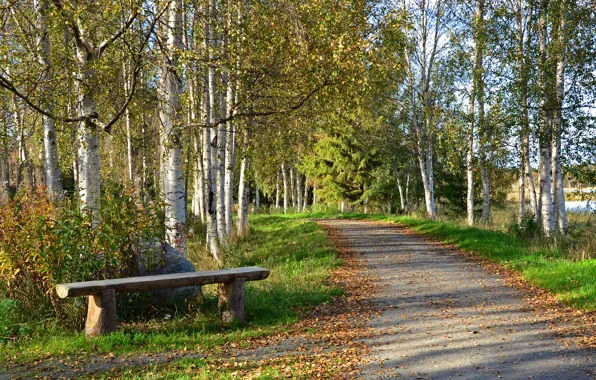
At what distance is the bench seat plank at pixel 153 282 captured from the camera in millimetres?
6809

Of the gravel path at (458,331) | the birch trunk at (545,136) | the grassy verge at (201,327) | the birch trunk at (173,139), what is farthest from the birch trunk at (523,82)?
the birch trunk at (173,139)

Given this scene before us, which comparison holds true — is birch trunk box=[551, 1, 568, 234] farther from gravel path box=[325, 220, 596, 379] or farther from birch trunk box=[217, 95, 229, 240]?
birch trunk box=[217, 95, 229, 240]

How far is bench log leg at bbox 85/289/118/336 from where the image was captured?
7062mm

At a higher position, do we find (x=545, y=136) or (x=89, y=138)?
(x=545, y=136)

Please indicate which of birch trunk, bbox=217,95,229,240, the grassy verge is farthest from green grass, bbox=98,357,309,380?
birch trunk, bbox=217,95,229,240

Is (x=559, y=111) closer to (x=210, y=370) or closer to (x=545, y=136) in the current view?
(x=545, y=136)

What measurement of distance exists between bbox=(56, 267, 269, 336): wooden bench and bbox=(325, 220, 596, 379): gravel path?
6.44 ft

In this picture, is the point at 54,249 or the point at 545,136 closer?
the point at 54,249

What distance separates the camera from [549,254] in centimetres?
1308

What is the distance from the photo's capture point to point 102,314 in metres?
7.07

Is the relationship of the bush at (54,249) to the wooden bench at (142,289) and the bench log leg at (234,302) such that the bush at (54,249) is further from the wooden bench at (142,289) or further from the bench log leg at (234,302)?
the bench log leg at (234,302)

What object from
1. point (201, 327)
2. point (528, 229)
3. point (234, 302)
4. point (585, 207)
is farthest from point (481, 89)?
point (201, 327)

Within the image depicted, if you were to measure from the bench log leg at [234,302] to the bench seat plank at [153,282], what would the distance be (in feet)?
0.32

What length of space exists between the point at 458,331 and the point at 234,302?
3046mm
